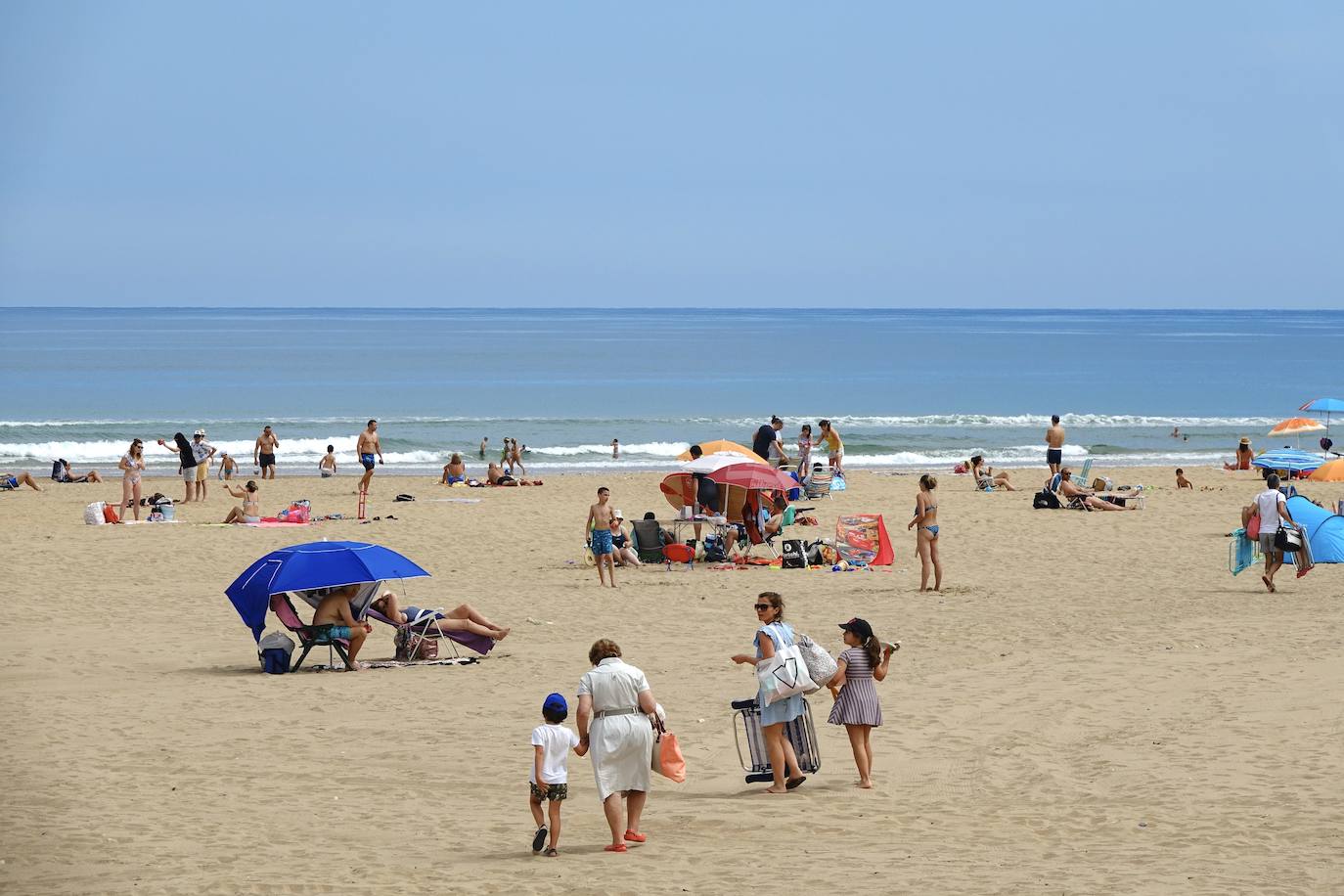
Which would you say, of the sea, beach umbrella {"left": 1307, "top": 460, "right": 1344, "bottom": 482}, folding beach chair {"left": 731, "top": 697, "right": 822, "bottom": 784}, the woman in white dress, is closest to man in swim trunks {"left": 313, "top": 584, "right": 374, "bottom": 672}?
folding beach chair {"left": 731, "top": 697, "right": 822, "bottom": 784}

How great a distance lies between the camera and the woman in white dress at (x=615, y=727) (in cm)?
738

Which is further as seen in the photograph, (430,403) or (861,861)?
(430,403)

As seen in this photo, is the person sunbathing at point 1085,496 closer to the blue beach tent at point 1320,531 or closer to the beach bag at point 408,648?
the blue beach tent at point 1320,531

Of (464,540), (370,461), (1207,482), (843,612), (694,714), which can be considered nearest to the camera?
(694,714)

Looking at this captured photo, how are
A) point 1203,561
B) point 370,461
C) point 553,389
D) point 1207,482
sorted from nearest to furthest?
point 1203,561
point 370,461
point 1207,482
point 553,389

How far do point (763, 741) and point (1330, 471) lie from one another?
71.5 ft

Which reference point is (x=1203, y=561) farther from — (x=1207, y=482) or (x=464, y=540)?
(x=1207, y=482)

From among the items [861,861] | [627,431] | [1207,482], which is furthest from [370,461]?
[627,431]

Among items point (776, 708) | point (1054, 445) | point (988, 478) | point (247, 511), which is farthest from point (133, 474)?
point (1054, 445)

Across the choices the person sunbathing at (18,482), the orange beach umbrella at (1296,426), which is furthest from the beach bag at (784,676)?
the orange beach umbrella at (1296,426)

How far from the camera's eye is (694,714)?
35.2 ft

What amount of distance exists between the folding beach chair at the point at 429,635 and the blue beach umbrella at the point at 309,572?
0.71m

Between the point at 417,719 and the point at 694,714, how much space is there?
2.02 metres

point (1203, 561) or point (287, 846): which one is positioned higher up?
point (1203, 561)
